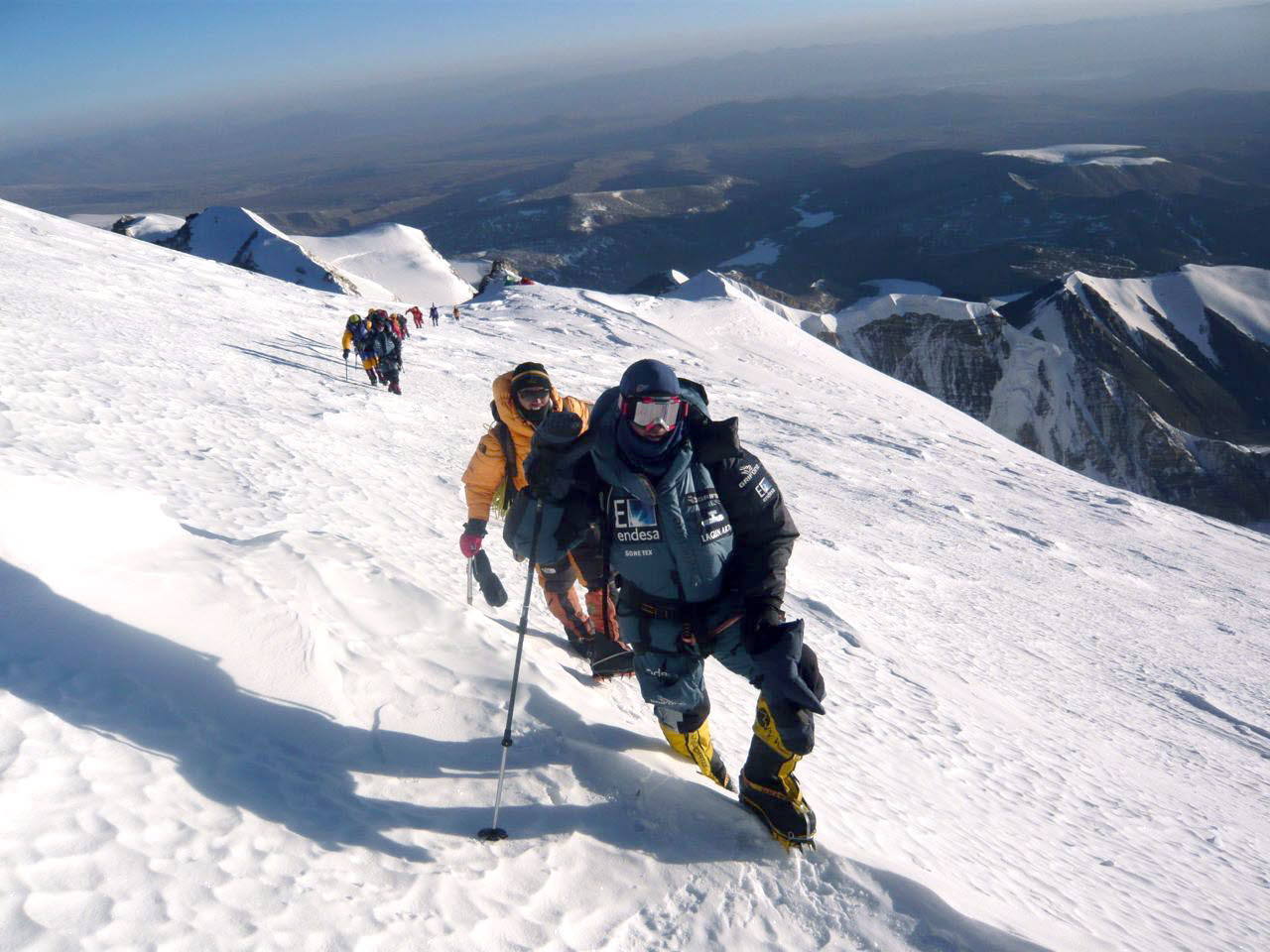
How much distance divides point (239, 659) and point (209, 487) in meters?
3.26

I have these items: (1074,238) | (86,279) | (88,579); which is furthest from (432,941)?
(1074,238)

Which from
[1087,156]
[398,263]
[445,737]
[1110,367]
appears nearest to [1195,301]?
[1110,367]

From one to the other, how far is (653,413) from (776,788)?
1.74m

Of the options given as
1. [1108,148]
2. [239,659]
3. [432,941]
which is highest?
[1108,148]

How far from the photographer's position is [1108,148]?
174 meters

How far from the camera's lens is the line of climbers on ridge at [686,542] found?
127 inches

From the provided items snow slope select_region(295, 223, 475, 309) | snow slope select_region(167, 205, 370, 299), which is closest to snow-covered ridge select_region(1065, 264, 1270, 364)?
snow slope select_region(295, 223, 475, 309)

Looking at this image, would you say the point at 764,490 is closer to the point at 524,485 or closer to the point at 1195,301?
the point at 524,485

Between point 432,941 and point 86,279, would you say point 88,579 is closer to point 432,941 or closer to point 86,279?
point 432,941

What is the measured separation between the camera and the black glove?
10.3 feet

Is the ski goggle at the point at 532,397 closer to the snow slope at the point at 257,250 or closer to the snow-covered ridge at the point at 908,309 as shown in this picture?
the snow slope at the point at 257,250

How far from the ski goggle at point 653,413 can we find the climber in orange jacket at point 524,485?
4.36 feet

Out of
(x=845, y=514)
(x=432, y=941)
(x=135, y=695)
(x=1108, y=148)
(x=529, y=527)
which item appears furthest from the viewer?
(x=1108, y=148)

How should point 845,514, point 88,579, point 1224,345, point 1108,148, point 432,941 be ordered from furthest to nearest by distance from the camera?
point 1108,148 < point 1224,345 < point 845,514 < point 88,579 < point 432,941
